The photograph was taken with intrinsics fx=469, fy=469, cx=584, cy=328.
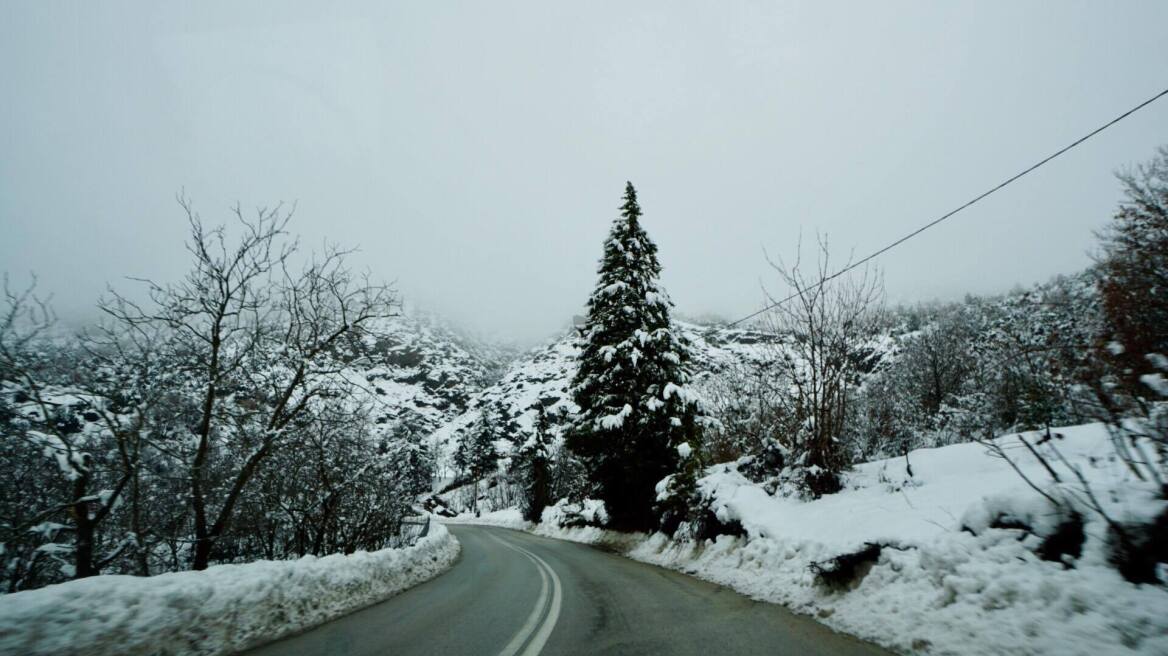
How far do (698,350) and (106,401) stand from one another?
1663cm

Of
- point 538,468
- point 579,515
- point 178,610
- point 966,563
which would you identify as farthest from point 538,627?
point 538,468

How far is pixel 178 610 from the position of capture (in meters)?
4.29

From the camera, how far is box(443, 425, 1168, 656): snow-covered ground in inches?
132

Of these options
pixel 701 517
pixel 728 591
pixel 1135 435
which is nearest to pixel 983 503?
pixel 1135 435

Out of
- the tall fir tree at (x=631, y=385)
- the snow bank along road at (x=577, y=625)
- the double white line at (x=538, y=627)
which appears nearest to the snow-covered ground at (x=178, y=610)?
the snow bank along road at (x=577, y=625)

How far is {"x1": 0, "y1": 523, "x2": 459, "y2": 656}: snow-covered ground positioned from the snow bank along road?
41 centimetres

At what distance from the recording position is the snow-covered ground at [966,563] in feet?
11.0

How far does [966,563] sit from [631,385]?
11.4 metres

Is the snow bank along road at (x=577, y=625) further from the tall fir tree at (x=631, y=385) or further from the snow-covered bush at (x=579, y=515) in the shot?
the snow-covered bush at (x=579, y=515)

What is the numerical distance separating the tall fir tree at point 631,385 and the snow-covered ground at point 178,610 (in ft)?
32.1

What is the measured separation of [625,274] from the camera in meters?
16.7

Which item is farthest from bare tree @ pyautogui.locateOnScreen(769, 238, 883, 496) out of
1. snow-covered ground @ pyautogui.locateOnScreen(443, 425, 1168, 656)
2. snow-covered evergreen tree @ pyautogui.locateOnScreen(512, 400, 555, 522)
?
snow-covered evergreen tree @ pyautogui.locateOnScreen(512, 400, 555, 522)

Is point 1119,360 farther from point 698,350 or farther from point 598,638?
point 698,350

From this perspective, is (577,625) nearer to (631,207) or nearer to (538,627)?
(538,627)
